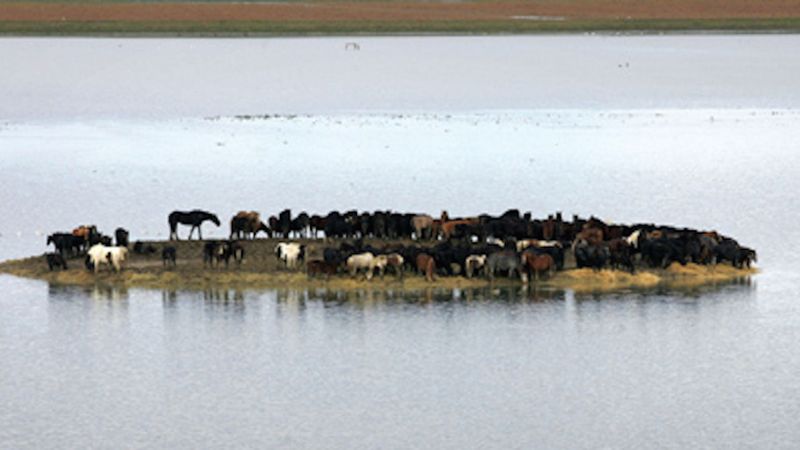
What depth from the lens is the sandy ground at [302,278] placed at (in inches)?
1585

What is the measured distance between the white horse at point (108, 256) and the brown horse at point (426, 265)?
648cm

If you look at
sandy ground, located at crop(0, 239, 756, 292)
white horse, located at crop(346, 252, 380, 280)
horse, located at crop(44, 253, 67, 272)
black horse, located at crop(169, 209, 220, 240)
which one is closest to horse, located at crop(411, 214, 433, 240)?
sandy ground, located at crop(0, 239, 756, 292)

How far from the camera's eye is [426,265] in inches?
1588

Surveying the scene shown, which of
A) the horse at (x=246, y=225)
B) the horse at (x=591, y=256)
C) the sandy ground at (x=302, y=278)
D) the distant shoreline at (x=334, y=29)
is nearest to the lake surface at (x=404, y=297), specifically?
the sandy ground at (x=302, y=278)

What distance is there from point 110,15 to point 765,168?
355ft

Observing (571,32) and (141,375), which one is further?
(571,32)

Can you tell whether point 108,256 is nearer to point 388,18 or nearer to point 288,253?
point 288,253

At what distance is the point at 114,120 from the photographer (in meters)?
91.4

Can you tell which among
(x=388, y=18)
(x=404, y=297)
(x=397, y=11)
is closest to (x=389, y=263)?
(x=404, y=297)

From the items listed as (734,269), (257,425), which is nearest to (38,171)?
(734,269)

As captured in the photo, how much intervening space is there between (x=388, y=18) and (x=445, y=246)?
130224 mm

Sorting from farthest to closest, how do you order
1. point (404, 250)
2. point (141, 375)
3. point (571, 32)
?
point (571, 32), point (404, 250), point (141, 375)

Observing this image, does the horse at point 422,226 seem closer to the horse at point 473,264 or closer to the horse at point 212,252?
the horse at point 473,264

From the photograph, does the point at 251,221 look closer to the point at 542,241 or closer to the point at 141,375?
the point at 542,241
